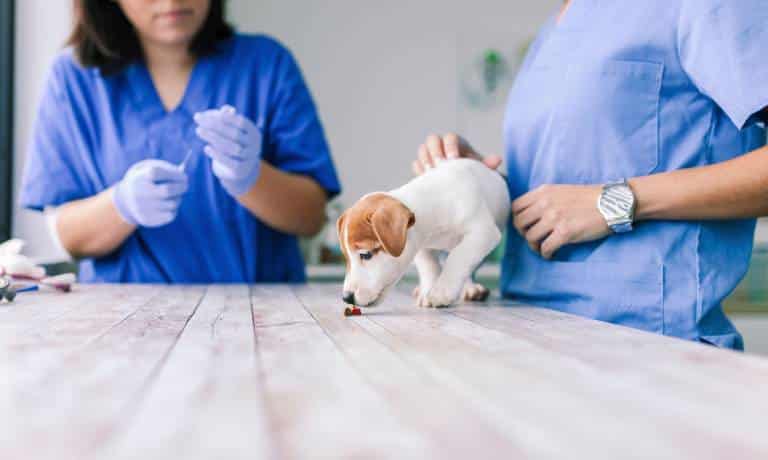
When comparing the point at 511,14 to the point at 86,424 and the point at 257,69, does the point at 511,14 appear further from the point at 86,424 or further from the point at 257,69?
the point at 86,424

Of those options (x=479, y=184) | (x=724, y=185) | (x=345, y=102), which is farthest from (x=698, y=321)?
(x=345, y=102)

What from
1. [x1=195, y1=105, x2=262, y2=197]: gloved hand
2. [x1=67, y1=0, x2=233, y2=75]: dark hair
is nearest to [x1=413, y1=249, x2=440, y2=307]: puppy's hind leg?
[x1=195, y1=105, x2=262, y2=197]: gloved hand

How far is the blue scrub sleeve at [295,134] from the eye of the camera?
1.42m

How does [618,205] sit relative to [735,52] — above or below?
below

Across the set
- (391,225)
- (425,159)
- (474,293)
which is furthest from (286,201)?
(391,225)

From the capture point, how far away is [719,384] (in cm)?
46

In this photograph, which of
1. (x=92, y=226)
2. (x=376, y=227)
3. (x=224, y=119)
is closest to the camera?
(x=376, y=227)

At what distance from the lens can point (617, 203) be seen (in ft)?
2.78

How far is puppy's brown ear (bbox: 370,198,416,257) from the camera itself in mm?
782

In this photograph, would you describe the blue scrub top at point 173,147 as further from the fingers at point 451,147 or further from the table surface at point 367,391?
the table surface at point 367,391

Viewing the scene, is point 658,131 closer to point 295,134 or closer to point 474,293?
point 474,293

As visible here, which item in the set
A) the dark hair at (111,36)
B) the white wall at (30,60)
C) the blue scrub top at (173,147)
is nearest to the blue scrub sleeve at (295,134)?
the blue scrub top at (173,147)

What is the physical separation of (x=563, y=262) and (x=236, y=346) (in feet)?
1.73

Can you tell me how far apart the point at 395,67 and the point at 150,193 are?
1970 mm
